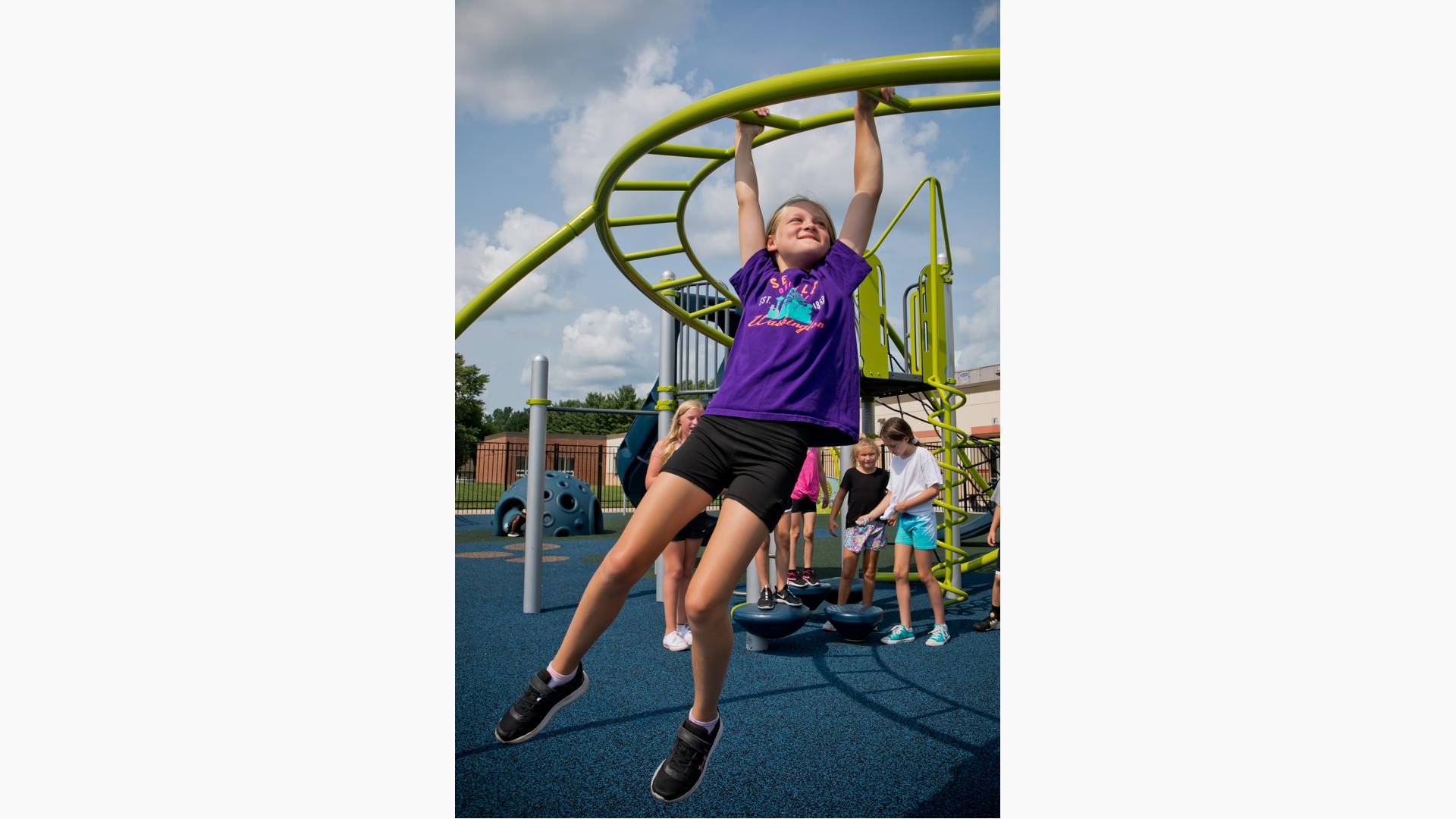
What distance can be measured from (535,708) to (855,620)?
3600 mm

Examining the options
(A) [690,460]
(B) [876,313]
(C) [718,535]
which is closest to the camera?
(C) [718,535]

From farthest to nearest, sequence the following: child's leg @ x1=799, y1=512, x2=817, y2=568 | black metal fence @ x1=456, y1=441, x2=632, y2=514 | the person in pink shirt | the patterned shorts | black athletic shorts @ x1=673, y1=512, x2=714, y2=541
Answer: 1. black metal fence @ x1=456, y1=441, x2=632, y2=514
2. child's leg @ x1=799, y1=512, x2=817, y2=568
3. the person in pink shirt
4. the patterned shorts
5. black athletic shorts @ x1=673, y1=512, x2=714, y2=541

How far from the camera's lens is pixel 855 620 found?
5.37 meters

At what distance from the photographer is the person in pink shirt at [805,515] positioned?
21.7ft

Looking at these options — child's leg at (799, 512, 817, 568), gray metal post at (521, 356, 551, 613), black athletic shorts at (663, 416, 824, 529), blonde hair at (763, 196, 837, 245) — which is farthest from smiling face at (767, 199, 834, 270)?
child's leg at (799, 512, 817, 568)

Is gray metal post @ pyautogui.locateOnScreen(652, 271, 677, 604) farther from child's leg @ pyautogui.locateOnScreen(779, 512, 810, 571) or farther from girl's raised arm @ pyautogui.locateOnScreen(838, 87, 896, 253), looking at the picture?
girl's raised arm @ pyautogui.locateOnScreen(838, 87, 896, 253)

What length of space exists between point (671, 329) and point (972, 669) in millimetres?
3754

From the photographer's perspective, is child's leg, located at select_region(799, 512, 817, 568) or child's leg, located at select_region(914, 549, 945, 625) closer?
child's leg, located at select_region(914, 549, 945, 625)

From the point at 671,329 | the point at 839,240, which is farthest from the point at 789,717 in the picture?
the point at 671,329

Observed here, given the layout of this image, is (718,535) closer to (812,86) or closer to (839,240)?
(839,240)

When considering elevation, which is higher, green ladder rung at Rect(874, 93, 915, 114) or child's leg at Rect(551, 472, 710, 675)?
green ladder rung at Rect(874, 93, 915, 114)

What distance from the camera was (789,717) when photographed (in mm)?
3836

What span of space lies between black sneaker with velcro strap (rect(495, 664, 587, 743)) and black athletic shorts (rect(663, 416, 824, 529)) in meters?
0.64

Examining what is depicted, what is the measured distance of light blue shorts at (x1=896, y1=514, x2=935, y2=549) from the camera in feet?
17.9
